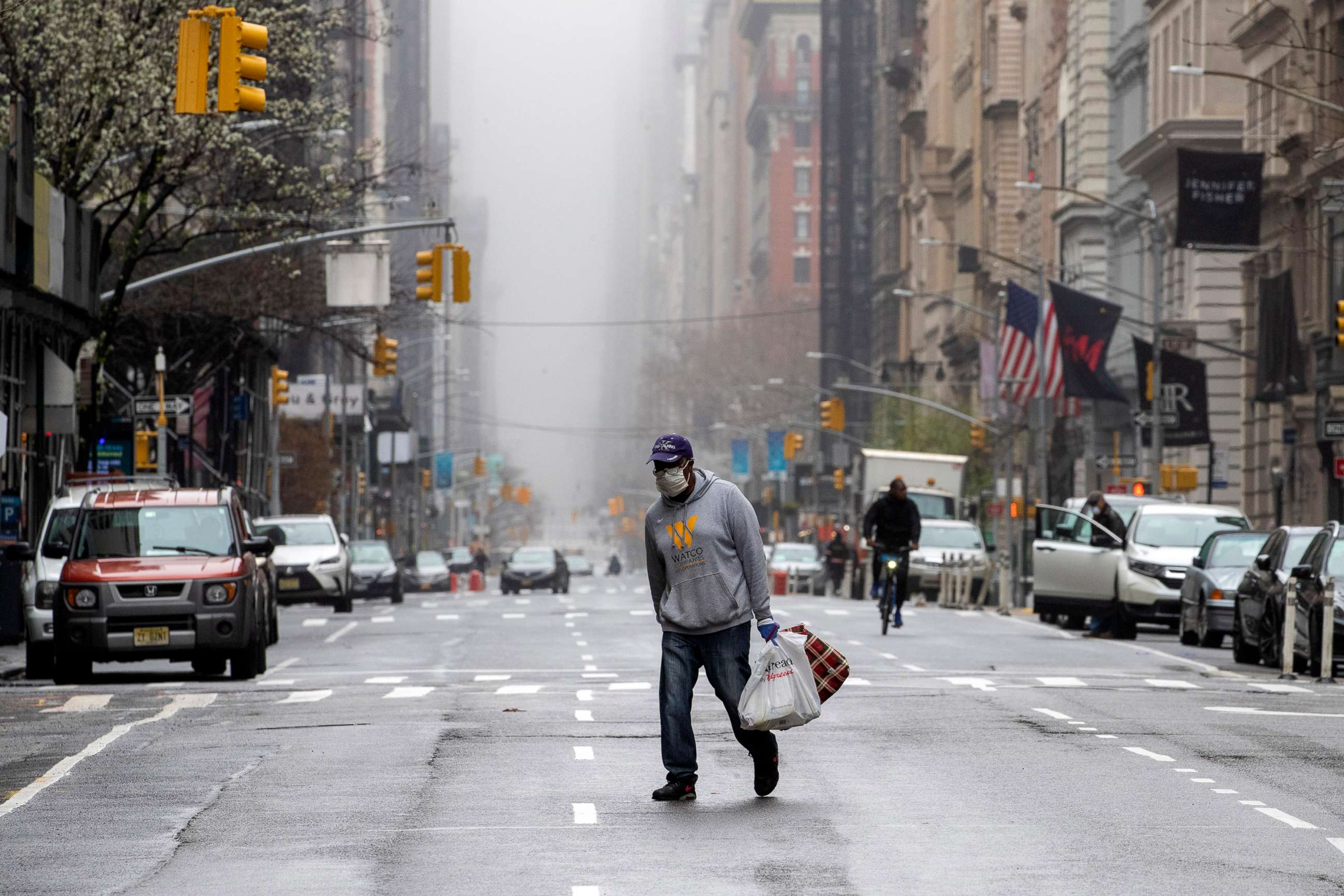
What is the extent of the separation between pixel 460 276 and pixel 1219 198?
17745 millimetres

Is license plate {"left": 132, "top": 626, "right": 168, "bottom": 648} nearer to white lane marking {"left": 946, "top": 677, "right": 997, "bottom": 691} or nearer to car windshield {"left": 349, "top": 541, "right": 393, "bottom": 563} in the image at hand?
white lane marking {"left": 946, "top": 677, "right": 997, "bottom": 691}

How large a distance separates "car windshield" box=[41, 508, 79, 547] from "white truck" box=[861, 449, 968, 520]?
3431cm

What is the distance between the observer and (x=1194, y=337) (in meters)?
55.9

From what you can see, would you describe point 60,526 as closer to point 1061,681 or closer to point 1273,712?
point 1061,681

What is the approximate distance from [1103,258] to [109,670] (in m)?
48.0

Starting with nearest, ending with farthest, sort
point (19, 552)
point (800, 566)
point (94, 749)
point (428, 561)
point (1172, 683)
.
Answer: point (94, 749)
point (1172, 683)
point (19, 552)
point (800, 566)
point (428, 561)

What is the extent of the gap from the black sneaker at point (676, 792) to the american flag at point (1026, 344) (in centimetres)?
4388

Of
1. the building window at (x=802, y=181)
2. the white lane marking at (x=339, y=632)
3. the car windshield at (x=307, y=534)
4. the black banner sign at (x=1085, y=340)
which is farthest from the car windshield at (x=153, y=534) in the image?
the building window at (x=802, y=181)

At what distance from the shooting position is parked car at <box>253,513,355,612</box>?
41.6m

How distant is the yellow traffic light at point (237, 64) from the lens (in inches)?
827

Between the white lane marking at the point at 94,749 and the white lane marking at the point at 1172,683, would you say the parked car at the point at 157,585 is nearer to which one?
the white lane marking at the point at 94,749

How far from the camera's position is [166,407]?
131 ft

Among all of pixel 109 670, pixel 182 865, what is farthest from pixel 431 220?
pixel 182 865

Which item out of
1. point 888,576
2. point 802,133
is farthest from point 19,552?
point 802,133
